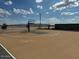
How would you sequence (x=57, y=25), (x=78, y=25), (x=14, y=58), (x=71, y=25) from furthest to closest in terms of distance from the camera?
(x=57, y=25) → (x=71, y=25) → (x=78, y=25) → (x=14, y=58)

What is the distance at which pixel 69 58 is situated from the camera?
8766 millimetres

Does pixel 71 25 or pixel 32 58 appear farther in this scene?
pixel 71 25

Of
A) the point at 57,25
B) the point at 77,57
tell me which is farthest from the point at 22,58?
the point at 57,25

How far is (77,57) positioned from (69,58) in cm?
58

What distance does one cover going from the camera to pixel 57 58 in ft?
28.6

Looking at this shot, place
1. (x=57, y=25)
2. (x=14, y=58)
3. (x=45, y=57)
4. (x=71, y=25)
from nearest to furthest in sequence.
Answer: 1. (x=14, y=58)
2. (x=45, y=57)
3. (x=71, y=25)
4. (x=57, y=25)

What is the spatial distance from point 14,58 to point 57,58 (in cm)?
233

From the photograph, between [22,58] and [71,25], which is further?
[71,25]

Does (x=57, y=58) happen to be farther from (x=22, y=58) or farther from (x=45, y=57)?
(x=22, y=58)

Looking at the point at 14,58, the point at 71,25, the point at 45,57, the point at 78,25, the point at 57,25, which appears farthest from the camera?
the point at 57,25

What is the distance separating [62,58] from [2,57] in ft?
10.7

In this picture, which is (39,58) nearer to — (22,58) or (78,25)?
(22,58)

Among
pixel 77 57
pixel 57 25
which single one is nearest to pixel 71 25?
pixel 57 25

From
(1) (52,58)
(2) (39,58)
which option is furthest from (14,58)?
(1) (52,58)
